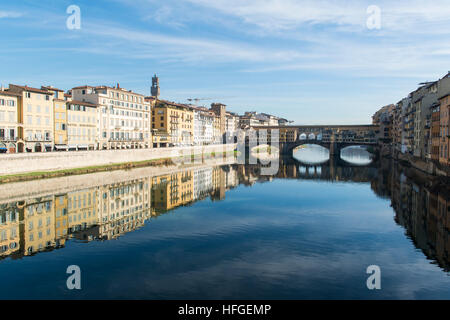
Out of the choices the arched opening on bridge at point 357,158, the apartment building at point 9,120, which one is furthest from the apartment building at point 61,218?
the arched opening on bridge at point 357,158

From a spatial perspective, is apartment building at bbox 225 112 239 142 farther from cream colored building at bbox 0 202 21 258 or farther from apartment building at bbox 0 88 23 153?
cream colored building at bbox 0 202 21 258

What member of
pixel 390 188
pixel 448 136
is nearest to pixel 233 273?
pixel 390 188

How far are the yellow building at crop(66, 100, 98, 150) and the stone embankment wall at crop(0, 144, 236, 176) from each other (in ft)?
22.8

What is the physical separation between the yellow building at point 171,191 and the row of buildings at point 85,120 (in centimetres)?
1931

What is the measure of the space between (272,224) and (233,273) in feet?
30.6

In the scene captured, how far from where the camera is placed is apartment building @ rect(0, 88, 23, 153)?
4700 cm

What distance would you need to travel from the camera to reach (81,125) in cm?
6122

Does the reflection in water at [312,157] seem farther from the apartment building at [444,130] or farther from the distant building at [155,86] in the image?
the distant building at [155,86]

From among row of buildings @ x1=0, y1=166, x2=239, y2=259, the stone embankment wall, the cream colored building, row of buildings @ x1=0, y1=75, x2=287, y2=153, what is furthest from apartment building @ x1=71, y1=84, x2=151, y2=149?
the cream colored building

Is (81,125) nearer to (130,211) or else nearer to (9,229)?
(130,211)

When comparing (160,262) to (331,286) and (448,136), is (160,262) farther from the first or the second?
(448,136)

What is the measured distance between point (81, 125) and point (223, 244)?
49.2m

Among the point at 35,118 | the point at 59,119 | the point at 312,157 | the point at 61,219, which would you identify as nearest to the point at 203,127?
the point at 312,157
